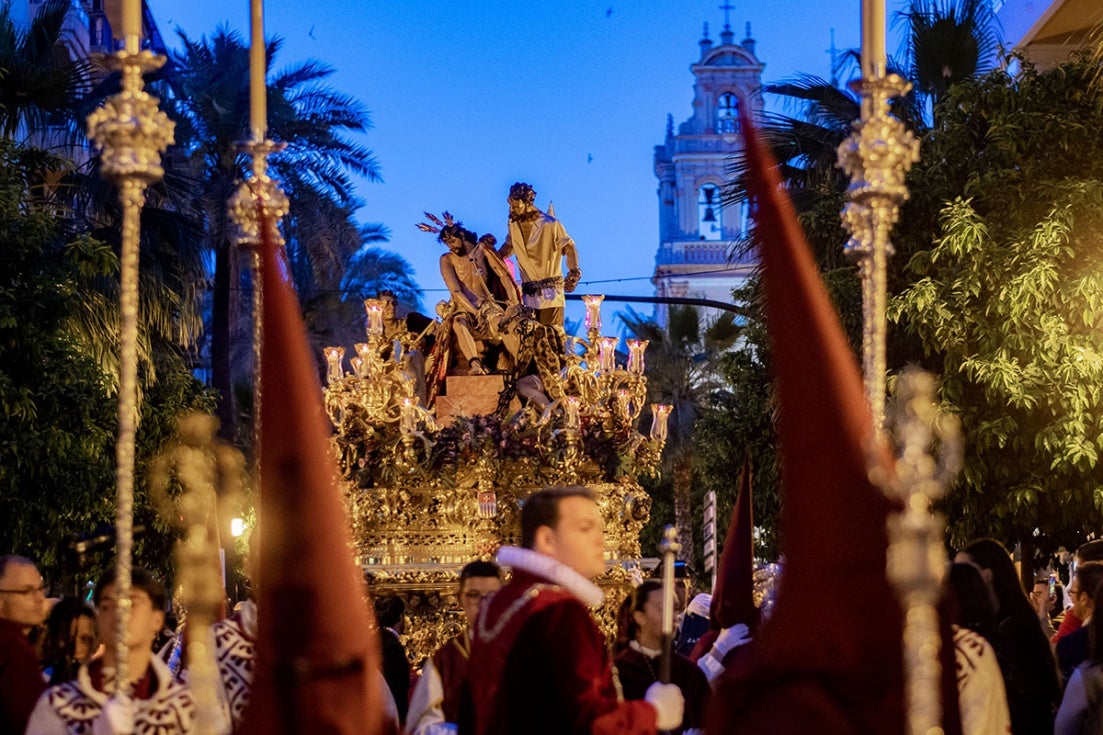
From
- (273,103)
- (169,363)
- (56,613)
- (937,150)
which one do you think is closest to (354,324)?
(273,103)

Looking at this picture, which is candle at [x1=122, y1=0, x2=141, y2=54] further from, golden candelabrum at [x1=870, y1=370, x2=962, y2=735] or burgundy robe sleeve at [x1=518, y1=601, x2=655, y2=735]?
golden candelabrum at [x1=870, y1=370, x2=962, y2=735]

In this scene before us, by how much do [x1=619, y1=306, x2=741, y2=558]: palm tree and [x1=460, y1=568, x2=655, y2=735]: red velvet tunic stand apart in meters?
29.1

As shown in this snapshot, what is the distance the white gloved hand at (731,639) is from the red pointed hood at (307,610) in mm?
3861

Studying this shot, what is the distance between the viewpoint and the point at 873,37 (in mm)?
6941

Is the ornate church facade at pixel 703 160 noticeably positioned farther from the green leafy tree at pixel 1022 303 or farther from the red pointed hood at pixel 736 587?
the red pointed hood at pixel 736 587

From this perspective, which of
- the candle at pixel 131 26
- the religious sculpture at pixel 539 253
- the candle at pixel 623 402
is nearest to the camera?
the candle at pixel 131 26

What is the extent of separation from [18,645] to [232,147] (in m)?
20.6

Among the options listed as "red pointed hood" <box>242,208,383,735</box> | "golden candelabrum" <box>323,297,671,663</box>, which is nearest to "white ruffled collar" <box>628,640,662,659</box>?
"red pointed hood" <box>242,208,383,735</box>

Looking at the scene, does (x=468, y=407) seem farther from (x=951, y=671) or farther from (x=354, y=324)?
(x=354, y=324)

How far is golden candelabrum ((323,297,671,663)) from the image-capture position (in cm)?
1474

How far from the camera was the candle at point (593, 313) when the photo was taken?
15.7 meters

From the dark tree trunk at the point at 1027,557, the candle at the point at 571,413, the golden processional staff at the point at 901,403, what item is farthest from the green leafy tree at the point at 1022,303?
the golden processional staff at the point at 901,403

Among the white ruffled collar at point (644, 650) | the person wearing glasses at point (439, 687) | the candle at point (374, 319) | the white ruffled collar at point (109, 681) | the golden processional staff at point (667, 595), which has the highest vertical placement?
the candle at point (374, 319)

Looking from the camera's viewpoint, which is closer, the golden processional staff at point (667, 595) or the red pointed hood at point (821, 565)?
the red pointed hood at point (821, 565)
